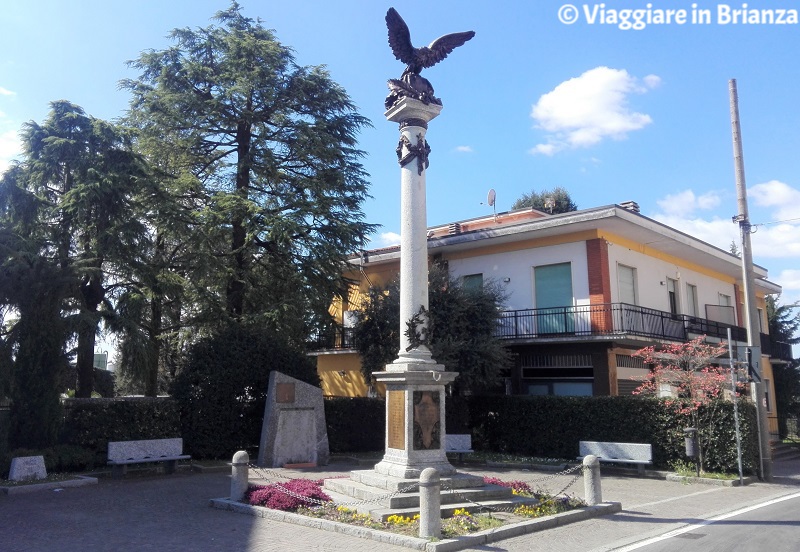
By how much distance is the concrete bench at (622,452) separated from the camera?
55.5ft

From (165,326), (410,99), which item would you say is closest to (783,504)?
(410,99)

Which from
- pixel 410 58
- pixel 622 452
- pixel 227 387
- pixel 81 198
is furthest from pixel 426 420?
pixel 81 198

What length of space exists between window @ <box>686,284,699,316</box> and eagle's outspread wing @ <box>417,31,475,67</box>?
19.1m

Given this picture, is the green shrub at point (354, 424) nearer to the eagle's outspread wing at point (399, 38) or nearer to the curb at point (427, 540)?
the curb at point (427, 540)

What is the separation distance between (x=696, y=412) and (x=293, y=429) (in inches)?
411

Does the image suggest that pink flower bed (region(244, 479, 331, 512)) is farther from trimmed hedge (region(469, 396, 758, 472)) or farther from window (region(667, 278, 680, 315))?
window (region(667, 278, 680, 315))

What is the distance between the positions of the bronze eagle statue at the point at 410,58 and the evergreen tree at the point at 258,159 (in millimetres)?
8749

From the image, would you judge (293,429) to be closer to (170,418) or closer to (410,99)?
(170,418)

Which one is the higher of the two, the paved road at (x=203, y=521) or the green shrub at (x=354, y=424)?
the green shrub at (x=354, y=424)

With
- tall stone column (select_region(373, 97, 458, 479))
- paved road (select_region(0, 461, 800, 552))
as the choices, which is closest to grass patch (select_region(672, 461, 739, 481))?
paved road (select_region(0, 461, 800, 552))

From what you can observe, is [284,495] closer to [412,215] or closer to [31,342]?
[412,215]

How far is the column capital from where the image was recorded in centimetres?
1256

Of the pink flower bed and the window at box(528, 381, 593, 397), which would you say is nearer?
the pink flower bed

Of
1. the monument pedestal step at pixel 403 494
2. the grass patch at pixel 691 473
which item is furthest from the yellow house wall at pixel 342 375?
the monument pedestal step at pixel 403 494
